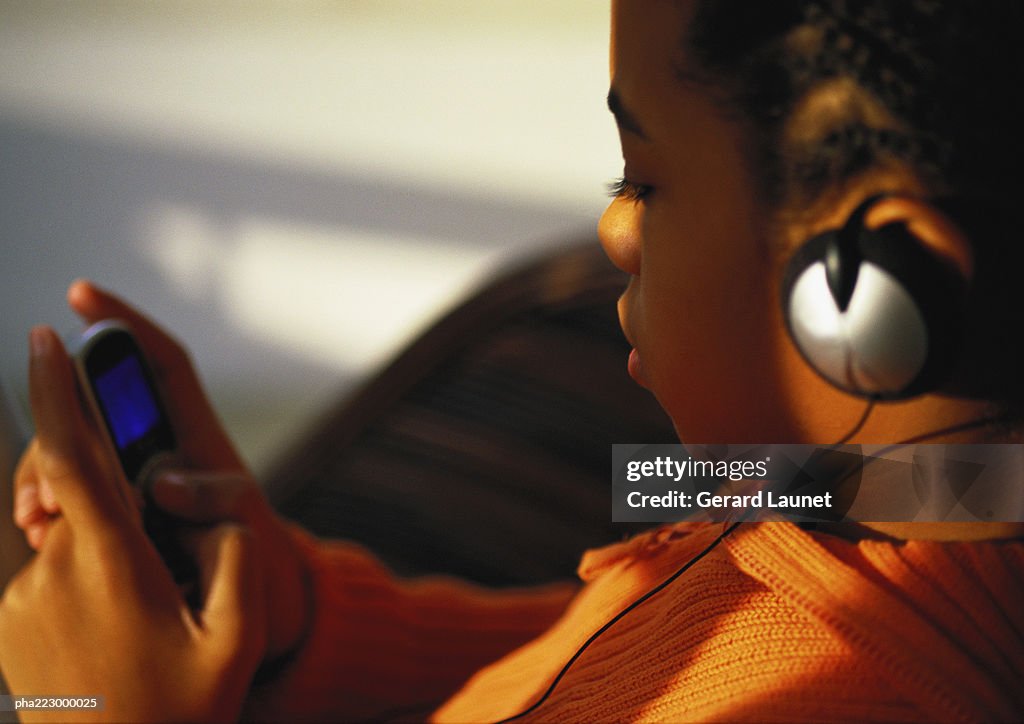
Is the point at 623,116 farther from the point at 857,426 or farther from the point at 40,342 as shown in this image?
the point at 40,342

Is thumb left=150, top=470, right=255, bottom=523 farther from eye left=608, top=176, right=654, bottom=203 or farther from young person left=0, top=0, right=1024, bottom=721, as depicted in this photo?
eye left=608, top=176, right=654, bottom=203

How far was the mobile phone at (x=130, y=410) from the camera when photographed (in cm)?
61

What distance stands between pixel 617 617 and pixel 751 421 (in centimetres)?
15

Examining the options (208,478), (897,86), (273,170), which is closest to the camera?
(897,86)

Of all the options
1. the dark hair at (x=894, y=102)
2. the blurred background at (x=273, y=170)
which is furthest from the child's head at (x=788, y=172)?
the blurred background at (x=273, y=170)

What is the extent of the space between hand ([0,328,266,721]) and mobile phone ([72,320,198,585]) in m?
0.02

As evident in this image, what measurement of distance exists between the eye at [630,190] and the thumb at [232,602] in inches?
12.2

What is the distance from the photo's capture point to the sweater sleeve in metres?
0.70

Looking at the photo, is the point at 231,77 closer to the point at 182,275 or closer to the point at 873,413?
the point at 182,275

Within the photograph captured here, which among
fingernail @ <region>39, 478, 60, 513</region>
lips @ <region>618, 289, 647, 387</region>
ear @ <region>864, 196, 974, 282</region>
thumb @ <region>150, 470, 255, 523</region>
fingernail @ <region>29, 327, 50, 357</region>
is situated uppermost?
ear @ <region>864, 196, 974, 282</region>

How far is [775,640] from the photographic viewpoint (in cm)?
47

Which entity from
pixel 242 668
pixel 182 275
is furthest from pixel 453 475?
pixel 182 275

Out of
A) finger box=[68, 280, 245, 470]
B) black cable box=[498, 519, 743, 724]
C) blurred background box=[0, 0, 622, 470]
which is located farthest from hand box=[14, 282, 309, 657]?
blurred background box=[0, 0, 622, 470]

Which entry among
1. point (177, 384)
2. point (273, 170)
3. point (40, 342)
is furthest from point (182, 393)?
point (273, 170)
